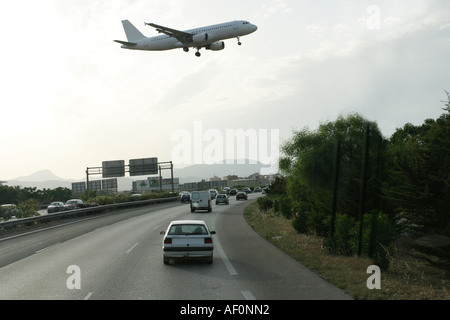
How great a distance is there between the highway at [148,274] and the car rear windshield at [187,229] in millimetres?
1013

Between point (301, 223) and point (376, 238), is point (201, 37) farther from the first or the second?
point (376, 238)

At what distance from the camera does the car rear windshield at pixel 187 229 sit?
14562 mm

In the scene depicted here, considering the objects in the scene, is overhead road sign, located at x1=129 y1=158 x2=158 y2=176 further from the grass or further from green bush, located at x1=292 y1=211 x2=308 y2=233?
the grass

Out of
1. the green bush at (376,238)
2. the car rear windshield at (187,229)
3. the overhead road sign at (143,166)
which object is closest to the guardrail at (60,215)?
the overhead road sign at (143,166)

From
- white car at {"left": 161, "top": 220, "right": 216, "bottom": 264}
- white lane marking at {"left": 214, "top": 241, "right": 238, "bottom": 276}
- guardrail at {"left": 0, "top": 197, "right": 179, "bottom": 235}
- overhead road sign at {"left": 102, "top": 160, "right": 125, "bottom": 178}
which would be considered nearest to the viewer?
white lane marking at {"left": 214, "top": 241, "right": 238, "bottom": 276}

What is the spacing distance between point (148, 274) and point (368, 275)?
232 inches

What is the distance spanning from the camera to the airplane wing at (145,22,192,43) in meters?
38.5

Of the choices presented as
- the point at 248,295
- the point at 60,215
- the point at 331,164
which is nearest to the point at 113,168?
the point at 60,215

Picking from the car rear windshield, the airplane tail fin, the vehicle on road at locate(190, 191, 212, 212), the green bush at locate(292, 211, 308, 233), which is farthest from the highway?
the airplane tail fin

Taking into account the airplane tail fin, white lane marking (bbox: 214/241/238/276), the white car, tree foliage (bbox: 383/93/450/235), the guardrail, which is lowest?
the guardrail

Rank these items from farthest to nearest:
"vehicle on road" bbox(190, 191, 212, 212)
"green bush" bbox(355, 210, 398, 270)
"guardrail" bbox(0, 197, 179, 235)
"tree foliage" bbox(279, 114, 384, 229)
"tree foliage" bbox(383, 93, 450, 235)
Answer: "vehicle on road" bbox(190, 191, 212, 212)
"guardrail" bbox(0, 197, 179, 235)
"tree foliage" bbox(279, 114, 384, 229)
"green bush" bbox(355, 210, 398, 270)
"tree foliage" bbox(383, 93, 450, 235)

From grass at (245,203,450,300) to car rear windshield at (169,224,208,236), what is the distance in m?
3.38

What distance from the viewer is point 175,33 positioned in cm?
3994

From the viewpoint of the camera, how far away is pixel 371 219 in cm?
1469
